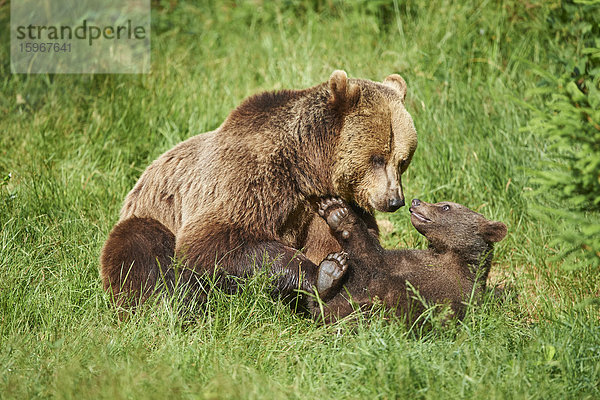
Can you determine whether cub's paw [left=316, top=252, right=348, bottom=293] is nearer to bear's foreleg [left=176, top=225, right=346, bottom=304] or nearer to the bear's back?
bear's foreleg [left=176, top=225, right=346, bottom=304]

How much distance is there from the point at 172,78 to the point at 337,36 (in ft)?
7.29

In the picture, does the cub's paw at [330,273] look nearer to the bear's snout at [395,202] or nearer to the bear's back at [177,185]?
the bear's snout at [395,202]

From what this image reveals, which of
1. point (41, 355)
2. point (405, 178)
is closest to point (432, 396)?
point (41, 355)

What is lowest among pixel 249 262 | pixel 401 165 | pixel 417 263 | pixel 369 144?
pixel 417 263

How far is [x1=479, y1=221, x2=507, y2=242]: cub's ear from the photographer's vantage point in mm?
5117

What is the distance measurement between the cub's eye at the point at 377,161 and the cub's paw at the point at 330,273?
77 centimetres

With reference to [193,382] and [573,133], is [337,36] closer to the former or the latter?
[573,133]

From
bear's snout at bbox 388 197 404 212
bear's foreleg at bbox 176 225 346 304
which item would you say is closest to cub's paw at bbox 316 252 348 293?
bear's foreleg at bbox 176 225 346 304

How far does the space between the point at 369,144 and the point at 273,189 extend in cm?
78

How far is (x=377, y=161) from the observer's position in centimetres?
500

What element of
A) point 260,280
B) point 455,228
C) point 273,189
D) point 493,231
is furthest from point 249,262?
point 493,231

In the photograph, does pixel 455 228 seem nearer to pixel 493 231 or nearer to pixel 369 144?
pixel 493 231

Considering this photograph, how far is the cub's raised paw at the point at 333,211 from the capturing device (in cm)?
497

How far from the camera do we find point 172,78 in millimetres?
8188
